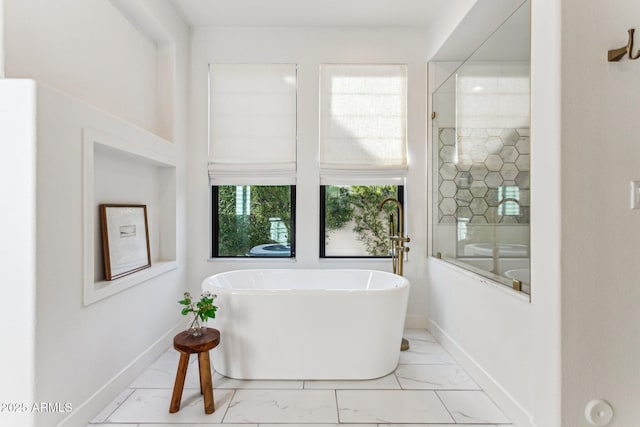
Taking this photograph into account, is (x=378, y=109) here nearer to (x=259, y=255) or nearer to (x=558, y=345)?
(x=259, y=255)

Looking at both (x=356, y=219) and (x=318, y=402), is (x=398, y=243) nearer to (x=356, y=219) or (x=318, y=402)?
(x=356, y=219)

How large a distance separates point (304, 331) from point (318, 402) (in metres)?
0.41

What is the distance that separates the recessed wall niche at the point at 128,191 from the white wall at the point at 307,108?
291 millimetres

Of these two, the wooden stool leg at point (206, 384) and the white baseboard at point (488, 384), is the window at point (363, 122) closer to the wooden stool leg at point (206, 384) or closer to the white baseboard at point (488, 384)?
the white baseboard at point (488, 384)

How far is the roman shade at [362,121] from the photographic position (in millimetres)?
3150

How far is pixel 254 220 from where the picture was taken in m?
3.26

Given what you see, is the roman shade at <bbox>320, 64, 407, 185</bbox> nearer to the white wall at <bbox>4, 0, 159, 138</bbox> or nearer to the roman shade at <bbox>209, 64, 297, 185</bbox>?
the roman shade at <bbox>209, 64, 297, 185</bbox>

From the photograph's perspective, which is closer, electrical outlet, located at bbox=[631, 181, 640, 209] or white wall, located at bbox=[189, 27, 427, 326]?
electrical outlet, located at bbox=[631, 181, 640, 209]

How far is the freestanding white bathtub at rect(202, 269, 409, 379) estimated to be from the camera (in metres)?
2.16

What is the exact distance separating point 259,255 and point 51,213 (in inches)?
73.2

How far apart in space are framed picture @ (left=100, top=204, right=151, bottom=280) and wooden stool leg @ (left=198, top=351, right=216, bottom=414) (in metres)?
0.76

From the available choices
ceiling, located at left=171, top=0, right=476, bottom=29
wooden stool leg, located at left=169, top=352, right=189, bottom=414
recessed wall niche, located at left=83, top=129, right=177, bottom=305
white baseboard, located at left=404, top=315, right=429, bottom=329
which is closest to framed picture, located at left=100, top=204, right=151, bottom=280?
recessed wall niche, located at left=83, top=129, right=177, bottom=305

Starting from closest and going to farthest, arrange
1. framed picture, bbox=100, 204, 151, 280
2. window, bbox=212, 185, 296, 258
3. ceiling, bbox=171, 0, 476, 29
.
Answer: framed picture, bbox=100, 204, 151, 280 → ceiling, bbox=171, 0, 476, 29 → window, bbox=212, 185, 296, 258

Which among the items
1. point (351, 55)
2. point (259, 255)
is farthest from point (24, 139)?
point (351, 55)
